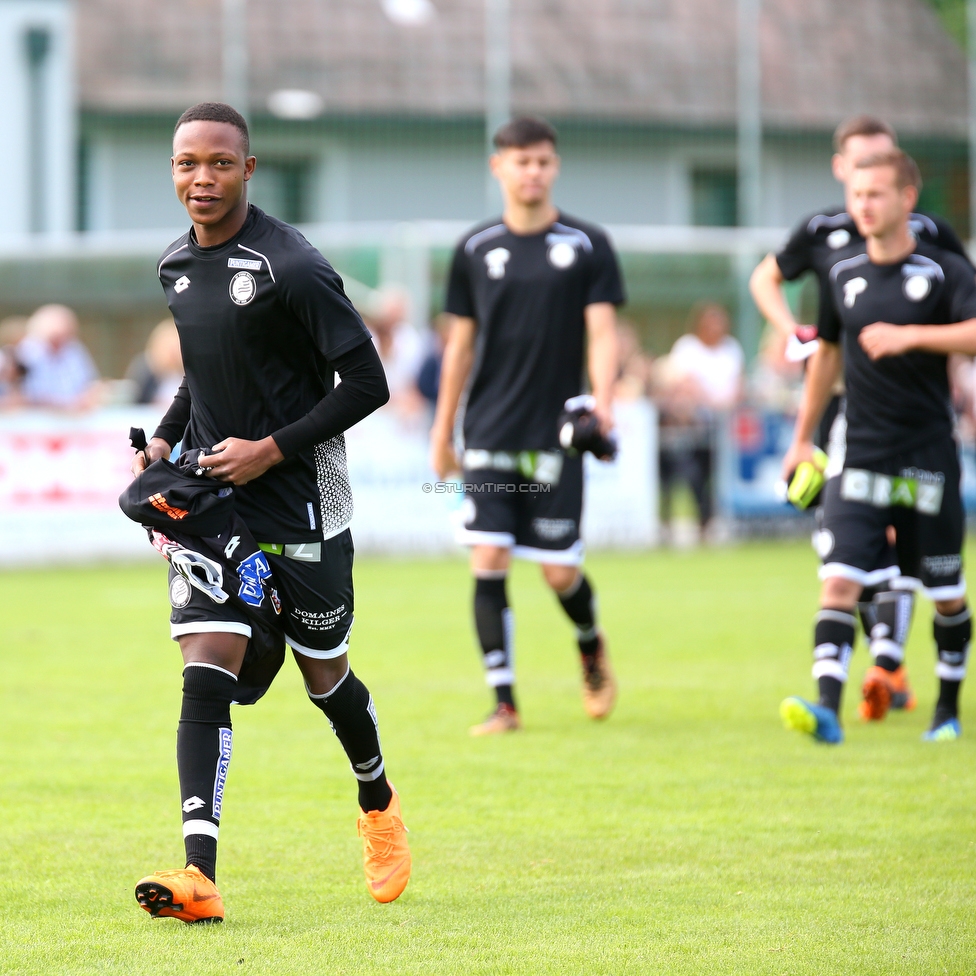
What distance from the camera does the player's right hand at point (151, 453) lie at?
15.7 ft

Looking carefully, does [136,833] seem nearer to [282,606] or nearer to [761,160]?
[282,606]

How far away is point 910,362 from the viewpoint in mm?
7031

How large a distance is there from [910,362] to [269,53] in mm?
18358

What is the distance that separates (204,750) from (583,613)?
→ 11.9 ft

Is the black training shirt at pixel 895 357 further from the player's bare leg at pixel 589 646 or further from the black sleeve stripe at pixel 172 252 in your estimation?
the black sleeve stripe at pixel 172 252

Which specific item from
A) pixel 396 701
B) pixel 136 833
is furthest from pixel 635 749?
pixel 136 833

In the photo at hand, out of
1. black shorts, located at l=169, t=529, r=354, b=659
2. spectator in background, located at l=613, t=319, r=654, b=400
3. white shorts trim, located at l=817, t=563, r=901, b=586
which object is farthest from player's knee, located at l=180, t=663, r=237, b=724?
spectator in background, located at l=613, t=319, r=654, b=400

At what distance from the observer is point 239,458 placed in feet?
15.0

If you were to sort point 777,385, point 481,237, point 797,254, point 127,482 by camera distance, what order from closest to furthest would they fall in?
point 797,254, point 481,237, point 127,482, point 777,385

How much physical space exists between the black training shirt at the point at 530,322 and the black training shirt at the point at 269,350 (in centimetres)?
301

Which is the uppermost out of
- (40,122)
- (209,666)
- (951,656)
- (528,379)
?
(40,122)

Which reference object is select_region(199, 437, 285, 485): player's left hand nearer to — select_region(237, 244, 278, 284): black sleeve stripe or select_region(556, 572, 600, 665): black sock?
select_region(237, 244, 278, 284): black sleeve stripe

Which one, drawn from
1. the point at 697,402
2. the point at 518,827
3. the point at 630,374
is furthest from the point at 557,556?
the point at 630,374
